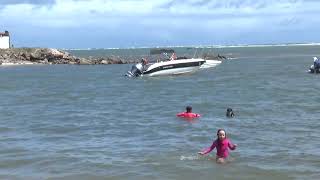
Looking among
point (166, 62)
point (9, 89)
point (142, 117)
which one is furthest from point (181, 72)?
point (142, 117)

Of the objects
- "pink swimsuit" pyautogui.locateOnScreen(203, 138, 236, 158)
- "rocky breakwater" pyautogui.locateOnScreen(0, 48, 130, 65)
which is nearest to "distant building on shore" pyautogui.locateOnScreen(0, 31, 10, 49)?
"rocky breakwater" pyautogui.locateOnScreen(0, 48, 130, 65)

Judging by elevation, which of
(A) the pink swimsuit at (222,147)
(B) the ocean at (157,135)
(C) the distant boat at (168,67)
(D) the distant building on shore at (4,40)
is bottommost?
(B) the ocean at (157,135)

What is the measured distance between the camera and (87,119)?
29641 millimetres

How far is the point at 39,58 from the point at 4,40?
11544 millimetres

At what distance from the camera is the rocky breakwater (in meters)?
107

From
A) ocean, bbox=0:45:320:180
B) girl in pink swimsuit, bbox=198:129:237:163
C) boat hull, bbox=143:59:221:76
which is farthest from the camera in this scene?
A: boat hull, bbox=143:59:221:76

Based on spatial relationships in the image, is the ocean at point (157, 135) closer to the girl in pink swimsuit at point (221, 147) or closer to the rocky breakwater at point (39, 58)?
the girl in pink swimsuit at point (221, 147)

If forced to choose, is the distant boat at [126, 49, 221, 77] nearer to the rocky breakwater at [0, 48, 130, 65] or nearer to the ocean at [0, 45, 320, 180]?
the ocean at [0, 45, 320, 180]

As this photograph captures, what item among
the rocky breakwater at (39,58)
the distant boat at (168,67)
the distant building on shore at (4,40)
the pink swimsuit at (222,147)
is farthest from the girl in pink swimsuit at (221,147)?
the distant building on shore at (4,40)

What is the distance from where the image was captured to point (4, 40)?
382ft

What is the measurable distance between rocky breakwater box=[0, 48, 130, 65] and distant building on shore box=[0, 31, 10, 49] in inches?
164

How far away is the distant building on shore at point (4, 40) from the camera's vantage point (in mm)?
116056

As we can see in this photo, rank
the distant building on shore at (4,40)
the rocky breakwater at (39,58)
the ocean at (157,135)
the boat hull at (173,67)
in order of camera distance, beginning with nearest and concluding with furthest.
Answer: the ocean at (157,135), the boat hull at (173,67), the rocky breakwater at (39,58), the distant building on shore at (4,40)

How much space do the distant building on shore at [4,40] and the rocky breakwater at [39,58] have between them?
417 centimetres
